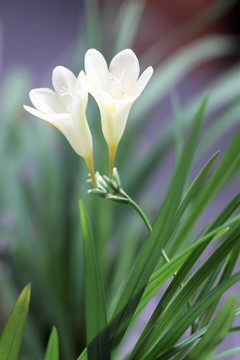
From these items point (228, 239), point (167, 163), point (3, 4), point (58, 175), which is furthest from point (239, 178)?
point (3, 4)

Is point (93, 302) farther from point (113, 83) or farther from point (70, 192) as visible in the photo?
point (70, 192)

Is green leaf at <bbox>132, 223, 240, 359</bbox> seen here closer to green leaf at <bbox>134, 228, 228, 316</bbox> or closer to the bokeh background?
green leaf at <bbox>134, 228, 228, 316</bbox>

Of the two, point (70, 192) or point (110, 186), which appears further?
point (70, 192)

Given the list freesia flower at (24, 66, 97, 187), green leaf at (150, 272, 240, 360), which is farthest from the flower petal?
green leaf at (150, 272, 240, 360)

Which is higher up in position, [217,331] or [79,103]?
[79,103]

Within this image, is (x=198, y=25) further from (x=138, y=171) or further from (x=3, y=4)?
(x=3, y=4)

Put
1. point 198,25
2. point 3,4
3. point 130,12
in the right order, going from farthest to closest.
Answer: point 3,4 < point 198,25 < point 130,12

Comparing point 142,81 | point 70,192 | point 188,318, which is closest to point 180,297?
point 188,318

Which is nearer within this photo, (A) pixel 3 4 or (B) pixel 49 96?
(B) pixel 49 96
